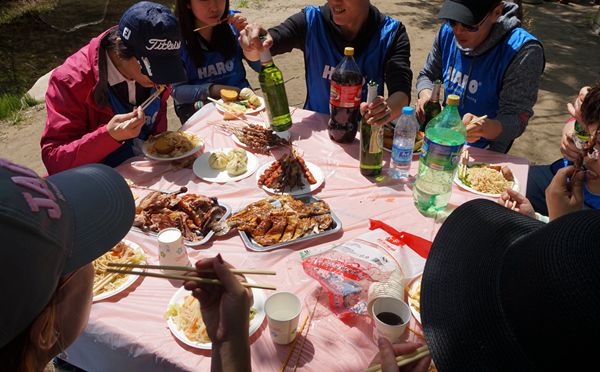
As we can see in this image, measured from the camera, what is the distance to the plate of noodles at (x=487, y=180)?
2363mm

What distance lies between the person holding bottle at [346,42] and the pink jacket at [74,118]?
1288 mm

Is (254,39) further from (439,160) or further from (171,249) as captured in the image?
(171,249)

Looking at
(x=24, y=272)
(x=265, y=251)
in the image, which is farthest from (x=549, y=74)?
(x=24, y=272)

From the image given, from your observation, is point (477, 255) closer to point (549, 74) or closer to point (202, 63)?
point (202, 63)

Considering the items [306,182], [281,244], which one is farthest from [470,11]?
[281,244]

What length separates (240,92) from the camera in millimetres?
3691

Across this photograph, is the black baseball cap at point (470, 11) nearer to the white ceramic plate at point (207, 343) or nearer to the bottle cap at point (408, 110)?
the bottle cap at point (408, 110)

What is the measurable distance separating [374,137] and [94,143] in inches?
72.0

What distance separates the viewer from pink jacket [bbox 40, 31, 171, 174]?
2.53 meters

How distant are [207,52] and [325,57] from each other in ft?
3.97

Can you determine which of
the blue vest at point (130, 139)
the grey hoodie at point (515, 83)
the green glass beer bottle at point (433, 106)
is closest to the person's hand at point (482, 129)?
the grey hoodie at point (515, 83)

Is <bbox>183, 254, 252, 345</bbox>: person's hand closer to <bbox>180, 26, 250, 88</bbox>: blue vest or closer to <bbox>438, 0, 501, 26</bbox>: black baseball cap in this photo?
<bbox>438, 0, 501, 26</bbox>: black baseball cap

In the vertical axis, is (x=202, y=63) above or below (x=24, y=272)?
below

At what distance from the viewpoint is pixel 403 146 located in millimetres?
2494
